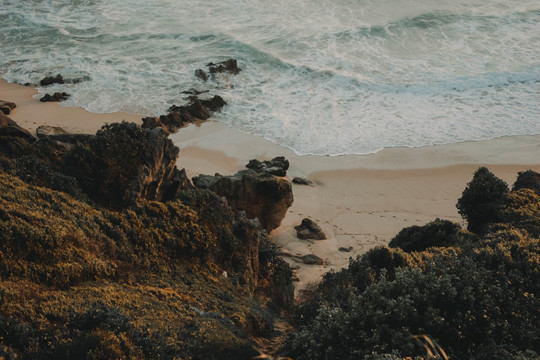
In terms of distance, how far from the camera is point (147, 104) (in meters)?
21.7

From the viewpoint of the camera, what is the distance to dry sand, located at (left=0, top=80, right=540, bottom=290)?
13.5m

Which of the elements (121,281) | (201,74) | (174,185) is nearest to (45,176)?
(121,281)

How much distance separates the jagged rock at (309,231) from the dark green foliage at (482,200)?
3.77m

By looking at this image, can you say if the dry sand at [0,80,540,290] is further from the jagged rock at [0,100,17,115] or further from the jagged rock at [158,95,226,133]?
the jagged rock at [158,95,226,133]

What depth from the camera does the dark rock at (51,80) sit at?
75.8 ft

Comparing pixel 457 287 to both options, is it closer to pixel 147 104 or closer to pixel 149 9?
pixel 147 104

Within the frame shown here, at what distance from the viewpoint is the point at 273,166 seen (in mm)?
16625

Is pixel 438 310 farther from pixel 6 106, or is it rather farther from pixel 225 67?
pixel 225 67

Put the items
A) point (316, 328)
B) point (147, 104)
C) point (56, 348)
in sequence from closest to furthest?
point (56, 348), point (316, 328), point (147, 104)

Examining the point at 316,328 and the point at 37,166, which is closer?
the point at 316,328

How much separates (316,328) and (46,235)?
3.56 meters

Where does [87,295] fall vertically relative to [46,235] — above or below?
below

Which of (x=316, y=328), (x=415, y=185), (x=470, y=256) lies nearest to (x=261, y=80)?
(x=415, y=185)

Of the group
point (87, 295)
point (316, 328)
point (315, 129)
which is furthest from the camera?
point (315, 129)
